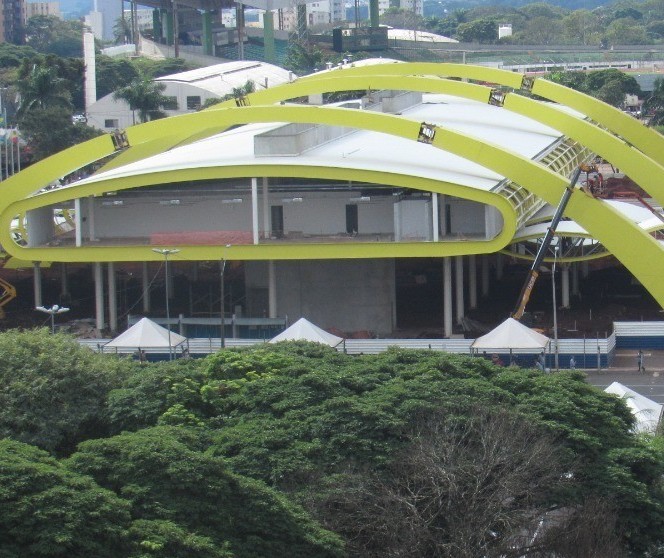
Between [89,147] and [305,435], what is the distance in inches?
1081

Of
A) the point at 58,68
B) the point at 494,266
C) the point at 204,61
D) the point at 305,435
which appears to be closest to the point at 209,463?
the point at 305,435

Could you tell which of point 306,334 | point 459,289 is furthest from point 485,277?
point 306,334

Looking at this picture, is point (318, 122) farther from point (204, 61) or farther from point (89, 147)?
point (204, 61)

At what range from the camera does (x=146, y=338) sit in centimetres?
4569

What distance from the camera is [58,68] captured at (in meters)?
108

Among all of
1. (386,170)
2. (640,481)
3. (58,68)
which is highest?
(58,68)

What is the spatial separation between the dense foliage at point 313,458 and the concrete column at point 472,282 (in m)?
21.2

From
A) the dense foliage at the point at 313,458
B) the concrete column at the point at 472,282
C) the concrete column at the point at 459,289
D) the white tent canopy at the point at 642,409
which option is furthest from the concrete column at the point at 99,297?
the white tent canopy at the point at 642,409

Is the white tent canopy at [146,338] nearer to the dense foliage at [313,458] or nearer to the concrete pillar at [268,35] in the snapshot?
the dense foliage at [313,458]

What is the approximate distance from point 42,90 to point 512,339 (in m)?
59.0

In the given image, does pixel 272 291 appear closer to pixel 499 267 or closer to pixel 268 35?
pixel 499 267

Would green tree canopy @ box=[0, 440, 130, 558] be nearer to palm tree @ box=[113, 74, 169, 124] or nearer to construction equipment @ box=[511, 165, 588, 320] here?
construction equipment @ box=[511, 165, 588, 320]

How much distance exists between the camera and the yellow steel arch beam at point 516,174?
45.5 metres

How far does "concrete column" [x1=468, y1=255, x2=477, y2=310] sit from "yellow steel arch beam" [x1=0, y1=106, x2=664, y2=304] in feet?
20.4
